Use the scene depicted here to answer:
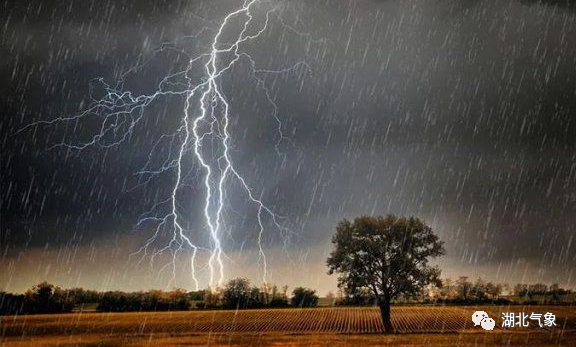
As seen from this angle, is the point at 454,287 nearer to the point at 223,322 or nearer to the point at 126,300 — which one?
the point at 223,322

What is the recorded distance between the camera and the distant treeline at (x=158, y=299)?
5594 centimetres

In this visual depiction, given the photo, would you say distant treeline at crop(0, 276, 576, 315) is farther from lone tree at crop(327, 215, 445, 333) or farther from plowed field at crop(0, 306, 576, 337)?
lone tree at crop(327, 215, 445, 333)

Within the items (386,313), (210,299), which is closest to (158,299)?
(210,299)

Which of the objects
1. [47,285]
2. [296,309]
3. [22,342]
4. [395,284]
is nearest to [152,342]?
[22,342]

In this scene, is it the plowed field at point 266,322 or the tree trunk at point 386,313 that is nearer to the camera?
the tree trunk at point 386,313

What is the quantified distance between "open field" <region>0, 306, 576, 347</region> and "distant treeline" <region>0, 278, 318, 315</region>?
1.88 meters

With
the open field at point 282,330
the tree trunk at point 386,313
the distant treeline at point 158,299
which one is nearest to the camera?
the open field at point 282,330

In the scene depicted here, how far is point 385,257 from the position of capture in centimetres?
3325

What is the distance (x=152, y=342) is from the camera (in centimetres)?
2972

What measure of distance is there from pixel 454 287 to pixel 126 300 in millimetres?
34754

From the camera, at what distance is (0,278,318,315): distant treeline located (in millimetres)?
55938

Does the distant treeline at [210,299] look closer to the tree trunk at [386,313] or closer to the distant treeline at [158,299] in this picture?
the distant treeline at [158,299]

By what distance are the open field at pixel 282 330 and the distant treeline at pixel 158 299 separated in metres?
1.88

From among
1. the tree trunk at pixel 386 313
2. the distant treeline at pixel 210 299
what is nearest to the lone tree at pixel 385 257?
the tree trunk at pixel 386 313
